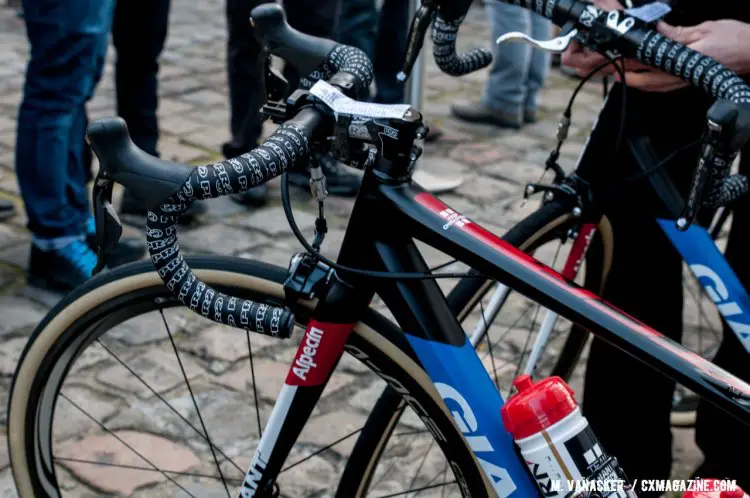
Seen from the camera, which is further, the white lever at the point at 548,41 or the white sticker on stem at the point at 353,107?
the white lever at the point at 548,41

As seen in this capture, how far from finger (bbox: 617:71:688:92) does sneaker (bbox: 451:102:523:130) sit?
3616mm

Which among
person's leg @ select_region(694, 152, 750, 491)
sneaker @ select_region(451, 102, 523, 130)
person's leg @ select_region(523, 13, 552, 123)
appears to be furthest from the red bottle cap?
person's leg @ select_region(523, 13, 552, 123)

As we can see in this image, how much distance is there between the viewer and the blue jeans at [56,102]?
2.99m

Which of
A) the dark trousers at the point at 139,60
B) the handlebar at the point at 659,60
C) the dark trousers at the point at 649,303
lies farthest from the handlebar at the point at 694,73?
the dark trousers at the point at 139,60

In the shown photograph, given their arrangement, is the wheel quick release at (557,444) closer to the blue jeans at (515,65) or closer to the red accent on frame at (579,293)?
the red accent on frame at (579,293)

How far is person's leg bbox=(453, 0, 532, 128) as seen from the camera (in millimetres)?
5250

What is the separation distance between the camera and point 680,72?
1642 mm

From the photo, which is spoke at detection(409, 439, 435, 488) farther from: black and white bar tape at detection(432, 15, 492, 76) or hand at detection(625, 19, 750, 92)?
hand at detection(625, 19, 750, 92)

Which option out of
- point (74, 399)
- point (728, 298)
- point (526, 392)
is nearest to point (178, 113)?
point (74, 399)

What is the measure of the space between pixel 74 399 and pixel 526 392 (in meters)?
1.70

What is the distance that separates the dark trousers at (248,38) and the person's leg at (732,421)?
2.04 metres

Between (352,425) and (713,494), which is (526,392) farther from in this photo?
(352,425)

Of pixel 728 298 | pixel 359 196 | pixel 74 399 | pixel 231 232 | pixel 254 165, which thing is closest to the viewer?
pixel 254 165

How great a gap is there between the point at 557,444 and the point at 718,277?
0.74m
